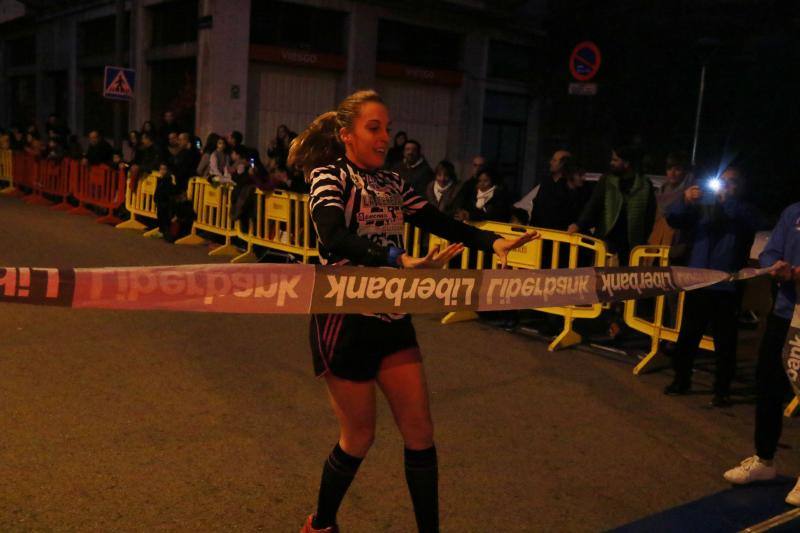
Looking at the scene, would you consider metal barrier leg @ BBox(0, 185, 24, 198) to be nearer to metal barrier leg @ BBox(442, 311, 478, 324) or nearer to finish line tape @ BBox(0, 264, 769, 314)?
metal barrier leg @ BBox(442, 311, 478, 324)

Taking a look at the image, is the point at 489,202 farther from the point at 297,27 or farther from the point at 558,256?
the point at 297,27

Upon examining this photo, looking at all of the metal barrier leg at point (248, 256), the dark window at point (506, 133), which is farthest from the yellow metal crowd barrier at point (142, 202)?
the dark window at point (506, 133)

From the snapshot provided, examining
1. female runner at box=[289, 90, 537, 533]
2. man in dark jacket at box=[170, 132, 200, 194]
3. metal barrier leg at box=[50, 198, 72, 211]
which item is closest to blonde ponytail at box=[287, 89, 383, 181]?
female runner at box=[289, 90, 537, 533]

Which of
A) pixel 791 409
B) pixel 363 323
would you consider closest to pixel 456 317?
pixel 791 409

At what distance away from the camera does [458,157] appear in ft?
77.6

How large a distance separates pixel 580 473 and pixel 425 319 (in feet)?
13.5

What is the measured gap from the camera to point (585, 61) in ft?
48.3

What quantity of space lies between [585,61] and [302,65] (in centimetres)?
792

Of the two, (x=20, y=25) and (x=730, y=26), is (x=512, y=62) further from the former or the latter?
(x=20, y=25)

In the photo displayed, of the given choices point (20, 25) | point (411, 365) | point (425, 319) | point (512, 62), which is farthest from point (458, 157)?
point (411, 365)

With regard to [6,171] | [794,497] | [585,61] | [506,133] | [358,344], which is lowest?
[794,497]

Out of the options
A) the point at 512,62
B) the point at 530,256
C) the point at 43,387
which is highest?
the point at 512,62

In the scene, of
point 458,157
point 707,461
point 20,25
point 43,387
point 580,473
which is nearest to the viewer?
point 580,473

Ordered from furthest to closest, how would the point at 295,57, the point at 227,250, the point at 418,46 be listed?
the point at 418,46 → the point at 295,57 → the point at 227,250
